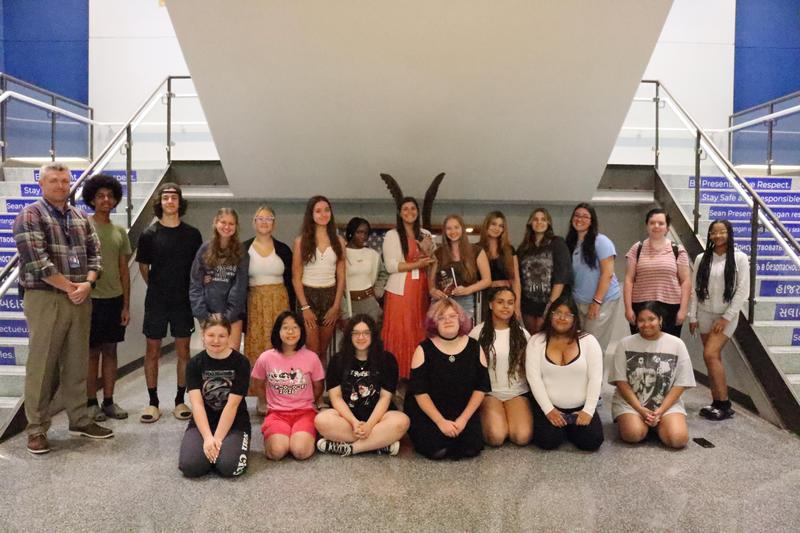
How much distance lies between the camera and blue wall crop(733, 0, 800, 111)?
24.6 ft

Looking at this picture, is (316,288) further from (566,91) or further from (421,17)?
(566,91)

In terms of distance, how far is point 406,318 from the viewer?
3.77 m

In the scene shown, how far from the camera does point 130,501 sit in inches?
98.9

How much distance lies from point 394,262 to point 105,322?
1.99 meters

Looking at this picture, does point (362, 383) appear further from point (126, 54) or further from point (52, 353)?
point (126, 54)

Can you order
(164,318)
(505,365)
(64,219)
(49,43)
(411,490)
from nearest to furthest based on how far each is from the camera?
(411,490)
(64,219)
(505,365)
(164,318)
(49,43)

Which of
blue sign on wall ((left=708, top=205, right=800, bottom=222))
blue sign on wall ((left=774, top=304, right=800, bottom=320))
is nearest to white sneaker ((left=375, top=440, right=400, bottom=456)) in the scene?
blue sign on wall ((left=774, top=304, right=800, bottom=320))

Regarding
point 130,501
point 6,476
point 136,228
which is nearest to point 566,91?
point 136,228

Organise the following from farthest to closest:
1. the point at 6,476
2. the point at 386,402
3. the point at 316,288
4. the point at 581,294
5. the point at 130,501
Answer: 1. the point at 581,294
2. the point at 316,288
3. the point at 386,402
4. the point at 6,476
5. the point at 130,501

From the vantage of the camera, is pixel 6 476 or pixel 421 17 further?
pixel 421 17

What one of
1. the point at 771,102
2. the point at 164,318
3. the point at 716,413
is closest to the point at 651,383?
the point at 716,413

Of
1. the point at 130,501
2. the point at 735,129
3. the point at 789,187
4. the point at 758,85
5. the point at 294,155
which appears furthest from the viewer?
the point at 758,85

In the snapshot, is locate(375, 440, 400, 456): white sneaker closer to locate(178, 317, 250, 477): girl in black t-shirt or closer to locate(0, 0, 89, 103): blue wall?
locate(178, 317, 250, 477): girl in black t-shirt

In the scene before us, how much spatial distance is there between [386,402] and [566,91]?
2969mm
